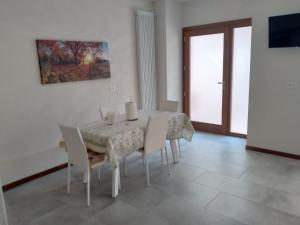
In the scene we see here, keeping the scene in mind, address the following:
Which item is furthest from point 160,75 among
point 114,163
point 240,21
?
point 114,163

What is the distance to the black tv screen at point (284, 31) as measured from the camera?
3420 mm

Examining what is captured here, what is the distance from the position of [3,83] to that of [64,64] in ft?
2.78

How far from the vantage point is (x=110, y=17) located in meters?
4.11

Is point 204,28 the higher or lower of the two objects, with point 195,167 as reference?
higher

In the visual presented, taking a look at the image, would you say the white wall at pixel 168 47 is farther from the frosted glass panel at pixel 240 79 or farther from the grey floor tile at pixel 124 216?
the grey floor tile at pixel 124 216

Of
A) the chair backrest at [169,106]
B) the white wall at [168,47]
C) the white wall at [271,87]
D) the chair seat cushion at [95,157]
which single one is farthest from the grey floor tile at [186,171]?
the white wall at [168,47]

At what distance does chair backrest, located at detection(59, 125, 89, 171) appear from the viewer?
8.43 ft

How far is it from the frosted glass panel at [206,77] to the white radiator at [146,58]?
0.91 metres

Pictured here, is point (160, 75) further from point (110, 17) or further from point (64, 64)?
point (64, 64)

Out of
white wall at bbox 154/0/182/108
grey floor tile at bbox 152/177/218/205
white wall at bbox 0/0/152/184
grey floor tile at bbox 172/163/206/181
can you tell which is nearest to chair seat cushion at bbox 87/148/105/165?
grey floor tile at bbox 152/177/218/205

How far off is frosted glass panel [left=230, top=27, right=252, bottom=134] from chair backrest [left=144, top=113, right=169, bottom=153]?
2.18 m

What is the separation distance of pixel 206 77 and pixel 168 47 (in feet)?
3.30

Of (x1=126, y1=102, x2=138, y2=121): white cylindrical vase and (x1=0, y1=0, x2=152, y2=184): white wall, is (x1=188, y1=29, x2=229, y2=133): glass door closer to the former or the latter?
(x1=0, y1=0, x2=152, y2=184): white wall

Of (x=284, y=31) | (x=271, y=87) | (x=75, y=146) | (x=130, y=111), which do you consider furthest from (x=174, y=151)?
(x=284, y=31)
